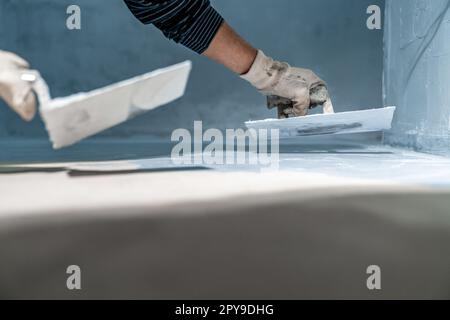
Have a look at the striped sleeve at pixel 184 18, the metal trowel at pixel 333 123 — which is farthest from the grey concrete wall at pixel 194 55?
the striped sleeve at pixel 184 18

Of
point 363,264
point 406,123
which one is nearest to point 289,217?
point 363,264

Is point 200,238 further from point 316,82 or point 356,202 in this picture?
point 316,82

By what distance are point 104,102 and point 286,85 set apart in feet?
2.60

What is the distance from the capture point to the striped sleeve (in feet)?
3.88

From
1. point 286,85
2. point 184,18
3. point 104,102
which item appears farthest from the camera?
point 286,85

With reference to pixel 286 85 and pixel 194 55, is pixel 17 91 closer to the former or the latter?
pixel 286 85

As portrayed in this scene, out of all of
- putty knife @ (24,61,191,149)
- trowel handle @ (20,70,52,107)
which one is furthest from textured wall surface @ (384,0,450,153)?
trowel handle @ (20,70,52,107)

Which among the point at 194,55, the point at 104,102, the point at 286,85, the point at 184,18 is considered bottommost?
the point at 104,102

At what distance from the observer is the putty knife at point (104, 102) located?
774 millimetres

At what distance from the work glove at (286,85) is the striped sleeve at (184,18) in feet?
0.67

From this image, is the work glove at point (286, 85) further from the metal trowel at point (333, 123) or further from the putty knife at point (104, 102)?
the putty knife at point (104, 102)

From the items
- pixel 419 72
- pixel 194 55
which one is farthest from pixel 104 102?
pixel 194 55

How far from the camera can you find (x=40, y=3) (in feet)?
9.12

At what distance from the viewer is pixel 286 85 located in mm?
1462
